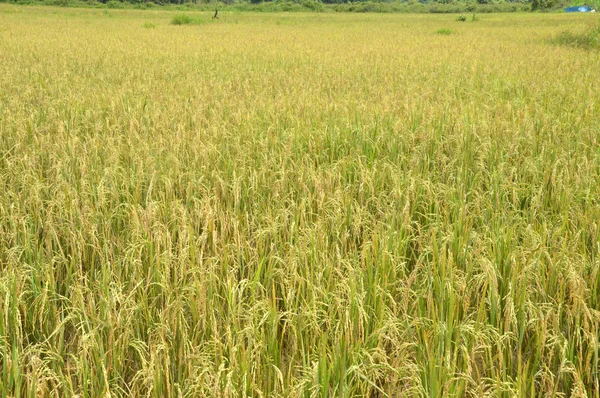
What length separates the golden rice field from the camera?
1676 millimetres

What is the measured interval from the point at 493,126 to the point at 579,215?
225 centimetres

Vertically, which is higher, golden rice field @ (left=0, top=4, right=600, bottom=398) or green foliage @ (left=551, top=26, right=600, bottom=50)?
green foliage @ (left=551, top=26, right=600, bottom=50)

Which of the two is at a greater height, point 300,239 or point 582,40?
point 582,40

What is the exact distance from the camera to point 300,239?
8.14ft

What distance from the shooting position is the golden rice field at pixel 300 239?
5.50 feet

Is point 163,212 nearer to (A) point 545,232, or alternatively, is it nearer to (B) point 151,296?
(B) point 151,296

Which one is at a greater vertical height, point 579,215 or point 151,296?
point 579,215

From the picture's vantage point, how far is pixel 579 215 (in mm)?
2662

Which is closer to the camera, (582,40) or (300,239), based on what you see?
(300,239)

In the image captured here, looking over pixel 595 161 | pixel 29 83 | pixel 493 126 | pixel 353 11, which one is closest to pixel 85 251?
pixel 595 161

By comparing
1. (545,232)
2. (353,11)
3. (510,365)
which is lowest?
(510,365)

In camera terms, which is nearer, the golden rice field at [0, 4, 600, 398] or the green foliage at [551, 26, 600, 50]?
the golden rice field at [0, 4, 600, 398]

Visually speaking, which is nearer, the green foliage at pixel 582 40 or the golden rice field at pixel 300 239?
the golden rice field at pixel 300 239

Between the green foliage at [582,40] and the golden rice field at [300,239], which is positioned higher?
the green foliage at [582,40]
